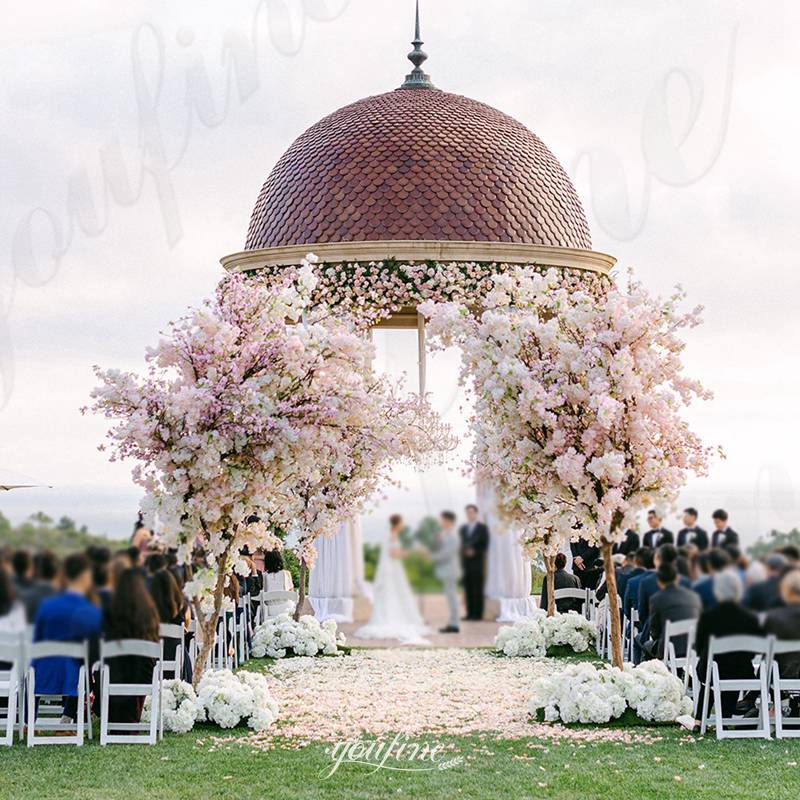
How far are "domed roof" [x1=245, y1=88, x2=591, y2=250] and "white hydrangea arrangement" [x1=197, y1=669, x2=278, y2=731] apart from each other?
18617mm

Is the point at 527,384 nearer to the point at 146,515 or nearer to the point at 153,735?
the point at 146,515

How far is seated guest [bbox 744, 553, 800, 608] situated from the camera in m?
3.83

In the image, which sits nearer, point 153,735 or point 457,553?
point 457,553

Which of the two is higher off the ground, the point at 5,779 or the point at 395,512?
the point at 395,512

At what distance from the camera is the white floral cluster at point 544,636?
20.1 metres

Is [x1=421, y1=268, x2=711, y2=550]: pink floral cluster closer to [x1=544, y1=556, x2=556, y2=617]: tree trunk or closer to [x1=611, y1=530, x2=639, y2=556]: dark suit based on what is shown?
[x1=611, y1=530, x2=639, y2=556]: dark suit

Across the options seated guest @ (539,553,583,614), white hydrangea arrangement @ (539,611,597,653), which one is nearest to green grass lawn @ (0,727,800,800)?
white hydrangea arrangement @ (539,611,597,653)

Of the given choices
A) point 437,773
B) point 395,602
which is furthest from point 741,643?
point 437,773

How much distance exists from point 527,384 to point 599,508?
1.43m

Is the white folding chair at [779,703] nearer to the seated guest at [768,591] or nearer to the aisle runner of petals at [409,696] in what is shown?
the aisle runner of petals at [409,696]

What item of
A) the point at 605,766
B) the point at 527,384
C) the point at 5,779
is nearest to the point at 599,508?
the point at 527,384

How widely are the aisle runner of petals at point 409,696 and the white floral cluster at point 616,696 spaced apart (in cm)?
27

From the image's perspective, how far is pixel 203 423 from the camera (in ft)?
41.3

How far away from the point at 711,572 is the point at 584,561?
1845cm
